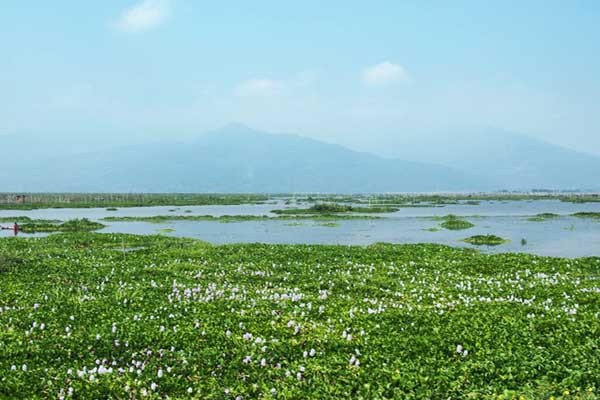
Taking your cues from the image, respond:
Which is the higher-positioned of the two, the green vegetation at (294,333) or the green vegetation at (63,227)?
the green vegetation at (294,333)

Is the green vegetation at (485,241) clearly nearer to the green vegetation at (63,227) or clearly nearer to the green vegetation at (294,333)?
the green vegetation at (294,333)

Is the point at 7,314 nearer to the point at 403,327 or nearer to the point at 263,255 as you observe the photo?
the point at 403,327

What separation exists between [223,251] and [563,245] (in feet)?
96.2

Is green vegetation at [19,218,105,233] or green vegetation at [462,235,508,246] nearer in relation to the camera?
green vegetation at [462,235,508,246]

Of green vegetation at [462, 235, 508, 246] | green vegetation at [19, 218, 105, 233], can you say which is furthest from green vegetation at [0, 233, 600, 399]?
green vegetation at [19, 218, 105, 233]

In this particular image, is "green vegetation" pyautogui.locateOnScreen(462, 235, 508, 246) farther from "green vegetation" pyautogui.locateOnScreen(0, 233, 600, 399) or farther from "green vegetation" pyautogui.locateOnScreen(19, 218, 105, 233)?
"green vegetation" pyautogui.locateOnScreen(19, 218, 105, 233)

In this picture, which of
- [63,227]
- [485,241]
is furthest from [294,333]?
[63,227]

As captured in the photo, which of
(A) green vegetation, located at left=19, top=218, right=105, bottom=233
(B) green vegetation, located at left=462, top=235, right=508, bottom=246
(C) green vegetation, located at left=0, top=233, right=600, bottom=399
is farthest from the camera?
(A) green vegetation, located at left=19, top=218, right=105, bottom=233

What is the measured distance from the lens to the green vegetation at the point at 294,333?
8.33 metres

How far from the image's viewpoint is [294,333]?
1090 centimetres

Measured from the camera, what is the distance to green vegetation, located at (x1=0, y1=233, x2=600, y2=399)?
8.33 meters

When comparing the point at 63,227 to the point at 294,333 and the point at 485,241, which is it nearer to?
the point at 485,241

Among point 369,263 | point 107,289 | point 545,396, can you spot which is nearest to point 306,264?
point 369,263

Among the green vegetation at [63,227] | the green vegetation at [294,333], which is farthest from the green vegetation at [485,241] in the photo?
the green vegetation at [63,227]
